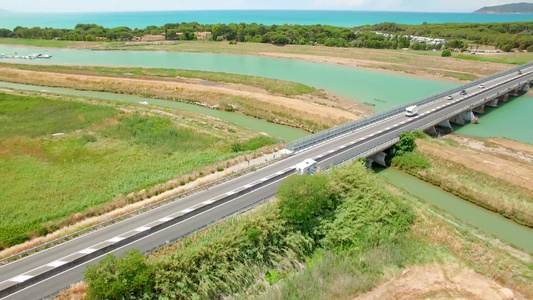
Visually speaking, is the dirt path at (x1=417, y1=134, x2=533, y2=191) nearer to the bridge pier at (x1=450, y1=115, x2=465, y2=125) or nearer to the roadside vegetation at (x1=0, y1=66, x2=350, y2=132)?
the bridge pier at (x1=450, y1=115, x2=465, y2=125)

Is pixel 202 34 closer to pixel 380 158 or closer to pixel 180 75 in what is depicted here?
pixel 180 75

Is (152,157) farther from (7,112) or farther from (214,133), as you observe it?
(7,112)

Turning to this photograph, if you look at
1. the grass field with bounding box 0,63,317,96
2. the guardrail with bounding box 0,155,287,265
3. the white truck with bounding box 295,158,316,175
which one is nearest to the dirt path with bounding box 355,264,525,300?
the white truck with bounding box 295,158,316,175

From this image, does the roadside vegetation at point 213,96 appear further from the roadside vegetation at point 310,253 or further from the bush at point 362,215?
the roadside vegetation at point 310,253

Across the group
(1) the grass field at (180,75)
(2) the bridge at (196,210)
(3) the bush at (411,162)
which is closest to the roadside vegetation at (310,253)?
(2) the bridge at (196,210)

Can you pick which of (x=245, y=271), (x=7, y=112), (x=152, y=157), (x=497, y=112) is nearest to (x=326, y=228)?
(x=245, y=271)

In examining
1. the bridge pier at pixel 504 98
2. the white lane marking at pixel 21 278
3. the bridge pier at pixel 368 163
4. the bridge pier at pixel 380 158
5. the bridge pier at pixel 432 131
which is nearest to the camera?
the white lane marking at pixel 21 278
